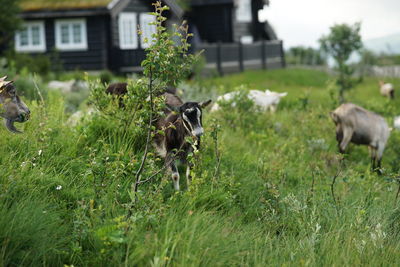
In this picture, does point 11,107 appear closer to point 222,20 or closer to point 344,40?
point 344,40

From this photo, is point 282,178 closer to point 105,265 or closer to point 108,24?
point 105,265

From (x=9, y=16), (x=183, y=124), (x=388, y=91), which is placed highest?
(x=9, y=16)

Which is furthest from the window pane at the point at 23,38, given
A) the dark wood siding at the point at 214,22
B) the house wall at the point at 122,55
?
the dark wood siding at the point at 214,22

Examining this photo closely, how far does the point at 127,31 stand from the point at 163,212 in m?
24.9

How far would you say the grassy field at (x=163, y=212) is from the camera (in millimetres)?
5062

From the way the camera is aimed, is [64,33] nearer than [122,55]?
No

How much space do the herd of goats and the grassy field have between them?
282 millimetres

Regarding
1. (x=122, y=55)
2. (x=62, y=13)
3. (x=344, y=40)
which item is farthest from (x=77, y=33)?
(x=344, y=40)

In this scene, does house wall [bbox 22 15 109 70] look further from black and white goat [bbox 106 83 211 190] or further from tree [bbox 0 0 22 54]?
black and white goat [bbox 106 83 211 190]

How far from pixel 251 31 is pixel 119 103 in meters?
30.8

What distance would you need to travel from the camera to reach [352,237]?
6.05 meters

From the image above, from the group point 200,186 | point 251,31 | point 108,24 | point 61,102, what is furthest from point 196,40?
point 200,186

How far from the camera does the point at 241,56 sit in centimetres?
3338

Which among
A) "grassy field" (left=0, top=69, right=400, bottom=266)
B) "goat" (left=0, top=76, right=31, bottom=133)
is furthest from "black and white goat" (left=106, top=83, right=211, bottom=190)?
"goat" (left=0, top=76, right=31, bottom=133)
